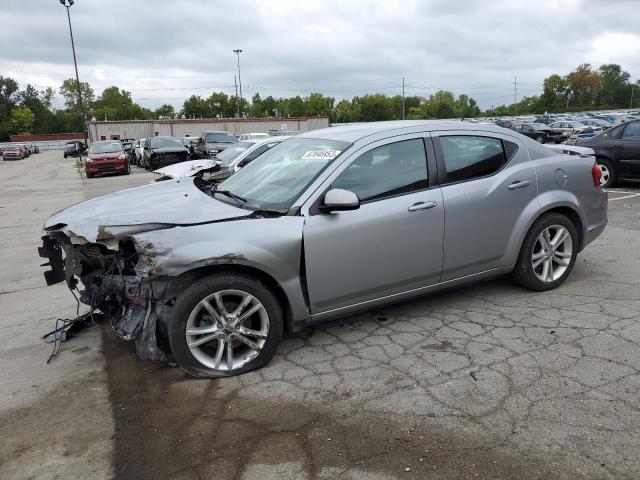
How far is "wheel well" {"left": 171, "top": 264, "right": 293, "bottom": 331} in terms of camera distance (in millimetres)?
3469

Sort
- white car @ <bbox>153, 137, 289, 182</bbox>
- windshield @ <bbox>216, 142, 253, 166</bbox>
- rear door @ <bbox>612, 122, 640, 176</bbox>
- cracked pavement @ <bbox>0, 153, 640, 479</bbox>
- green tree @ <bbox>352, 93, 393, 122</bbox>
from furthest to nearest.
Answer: green tree @ <bbox>352, 93, 393, 122</bbox> → windshield @ <bbox>216, 142, 253, 166</bbox> → rear door @ <bbox>612, 122, 640, 176</bbox> → white car @ <bbox>153, 137, 289, 182</bbox> → cracked pavement @ <bbox>0, 153, 640, 479</bbox>

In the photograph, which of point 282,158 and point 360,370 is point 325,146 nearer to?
point 282,158

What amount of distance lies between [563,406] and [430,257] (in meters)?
1.47

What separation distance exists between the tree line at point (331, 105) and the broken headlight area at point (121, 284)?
101799 mm

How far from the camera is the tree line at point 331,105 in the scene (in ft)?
355

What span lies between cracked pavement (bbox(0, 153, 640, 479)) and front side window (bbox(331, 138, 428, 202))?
1.13m

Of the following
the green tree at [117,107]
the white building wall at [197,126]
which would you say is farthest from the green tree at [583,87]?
the green tree at [117,107]

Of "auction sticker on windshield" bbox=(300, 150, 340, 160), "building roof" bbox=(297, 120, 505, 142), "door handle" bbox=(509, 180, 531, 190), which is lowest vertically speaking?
"door handle" bbox=(509, 180, 531, 190)

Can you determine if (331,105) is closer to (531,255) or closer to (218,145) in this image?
(218,145)

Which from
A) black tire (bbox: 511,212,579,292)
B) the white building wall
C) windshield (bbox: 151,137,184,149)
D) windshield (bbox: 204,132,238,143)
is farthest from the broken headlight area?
the white building wall

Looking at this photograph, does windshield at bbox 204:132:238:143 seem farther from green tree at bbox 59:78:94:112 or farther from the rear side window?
green tree at bbox 59:78:94:112

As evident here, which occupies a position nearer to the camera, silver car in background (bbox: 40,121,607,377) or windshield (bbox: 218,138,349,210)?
silver car in background (bbox: 40,121,607,377)

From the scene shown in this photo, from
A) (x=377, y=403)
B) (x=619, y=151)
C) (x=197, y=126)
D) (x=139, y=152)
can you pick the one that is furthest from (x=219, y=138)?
(x=197, y=126)

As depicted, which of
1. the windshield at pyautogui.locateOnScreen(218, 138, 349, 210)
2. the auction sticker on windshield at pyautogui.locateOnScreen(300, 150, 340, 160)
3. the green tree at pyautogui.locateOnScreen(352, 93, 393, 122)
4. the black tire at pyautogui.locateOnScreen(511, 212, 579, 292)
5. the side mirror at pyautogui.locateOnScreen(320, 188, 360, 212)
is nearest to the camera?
the side mirror at pyautogui.locateOnScreen(320, 188, 360, 212)
